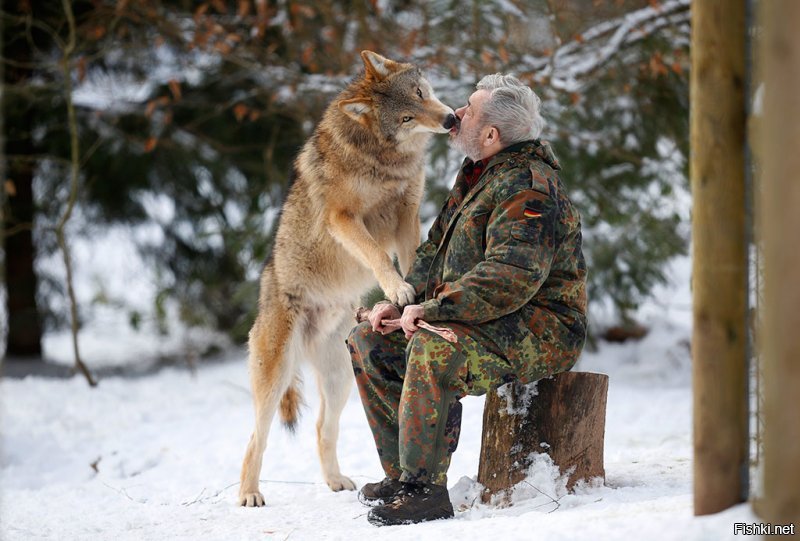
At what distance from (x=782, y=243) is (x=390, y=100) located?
10.2ft

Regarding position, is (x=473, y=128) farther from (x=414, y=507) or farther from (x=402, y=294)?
(x=414, y=507)

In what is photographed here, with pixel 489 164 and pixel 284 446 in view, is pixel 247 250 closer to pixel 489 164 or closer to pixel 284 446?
pixel 284 446

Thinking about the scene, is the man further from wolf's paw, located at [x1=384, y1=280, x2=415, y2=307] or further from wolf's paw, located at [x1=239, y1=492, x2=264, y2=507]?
wolf's paw, located at [x1=239, y1=492, x2=264, y2=507]

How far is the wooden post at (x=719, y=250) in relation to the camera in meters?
2.50

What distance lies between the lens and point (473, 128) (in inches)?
152

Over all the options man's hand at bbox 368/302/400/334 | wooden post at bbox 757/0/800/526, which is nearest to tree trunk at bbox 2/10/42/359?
man's hand at bbox 368/302/400/334

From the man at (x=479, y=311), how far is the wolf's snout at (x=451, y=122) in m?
0.28

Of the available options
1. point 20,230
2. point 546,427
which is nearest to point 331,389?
point 546,427

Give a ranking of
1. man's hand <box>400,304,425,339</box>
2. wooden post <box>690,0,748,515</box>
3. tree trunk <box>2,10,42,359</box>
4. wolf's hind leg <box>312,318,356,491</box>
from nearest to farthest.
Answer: wooden post <box>690,0,748,515</box> < man's hand <box>400,304,425,339</box> < wolf's hind leg <box>312,318,356,491</box> < tree trunk <box>2,10,42,359</box>

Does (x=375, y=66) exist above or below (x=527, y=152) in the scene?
above

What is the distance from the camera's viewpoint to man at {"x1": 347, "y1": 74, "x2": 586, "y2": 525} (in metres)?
3.45

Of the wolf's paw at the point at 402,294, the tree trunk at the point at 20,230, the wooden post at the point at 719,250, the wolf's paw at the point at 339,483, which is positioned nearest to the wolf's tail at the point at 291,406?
the wolf's paw at the point at 339,483

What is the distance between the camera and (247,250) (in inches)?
392

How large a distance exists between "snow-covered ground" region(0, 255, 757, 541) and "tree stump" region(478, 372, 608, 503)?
8 cm
